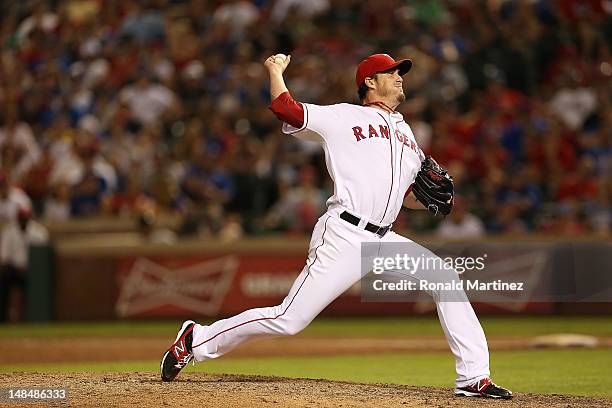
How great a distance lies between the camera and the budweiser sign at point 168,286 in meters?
13.8

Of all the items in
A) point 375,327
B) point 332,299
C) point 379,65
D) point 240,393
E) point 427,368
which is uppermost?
point 379,65

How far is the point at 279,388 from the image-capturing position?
6688 millimetres

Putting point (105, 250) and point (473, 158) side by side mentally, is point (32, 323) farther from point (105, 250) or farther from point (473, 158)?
point (473, 158)

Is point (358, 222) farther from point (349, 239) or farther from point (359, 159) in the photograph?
point (359, 159)

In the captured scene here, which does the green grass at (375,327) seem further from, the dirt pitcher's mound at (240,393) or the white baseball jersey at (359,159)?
the white baseball jersey at (359,159)

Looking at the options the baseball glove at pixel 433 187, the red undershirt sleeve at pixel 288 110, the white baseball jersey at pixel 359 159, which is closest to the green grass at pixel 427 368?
the baseball glove at pixel 433 187

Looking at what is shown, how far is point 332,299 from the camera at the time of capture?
6324 millimetres

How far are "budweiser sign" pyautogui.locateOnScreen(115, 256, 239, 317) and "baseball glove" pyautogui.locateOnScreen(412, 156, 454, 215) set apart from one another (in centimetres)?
743

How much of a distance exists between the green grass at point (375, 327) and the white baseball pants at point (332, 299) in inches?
234

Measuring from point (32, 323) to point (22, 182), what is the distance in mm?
2367

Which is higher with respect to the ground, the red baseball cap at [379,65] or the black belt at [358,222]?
the red baseball cap at [379,65]

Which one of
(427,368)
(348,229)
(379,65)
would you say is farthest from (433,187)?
(427,368)

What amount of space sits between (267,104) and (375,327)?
158 inches

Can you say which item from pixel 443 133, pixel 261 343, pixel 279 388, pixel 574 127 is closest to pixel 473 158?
pixel 443 133
